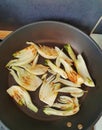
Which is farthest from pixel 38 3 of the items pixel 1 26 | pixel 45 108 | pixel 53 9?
pixel 45 108

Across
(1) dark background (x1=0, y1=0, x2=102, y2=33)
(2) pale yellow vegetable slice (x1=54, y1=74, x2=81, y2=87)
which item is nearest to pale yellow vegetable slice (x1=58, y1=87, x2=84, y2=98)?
(2) pale yellow vegetable slice (x1=54, y1=74, x2=81, y2=87)

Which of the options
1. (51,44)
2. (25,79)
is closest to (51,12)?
(51,44)

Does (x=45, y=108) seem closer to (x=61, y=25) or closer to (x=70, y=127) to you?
(x=70, y=127)

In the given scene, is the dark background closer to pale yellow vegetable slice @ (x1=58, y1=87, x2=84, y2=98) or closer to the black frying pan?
the black frying pan

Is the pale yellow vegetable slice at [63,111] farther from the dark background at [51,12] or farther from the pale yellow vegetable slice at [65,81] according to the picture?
the dark background at [51,12]

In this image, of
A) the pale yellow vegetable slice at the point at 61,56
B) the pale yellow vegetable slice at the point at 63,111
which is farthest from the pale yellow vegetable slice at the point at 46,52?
the pale yellow vegetable slice at the point at 63,111
